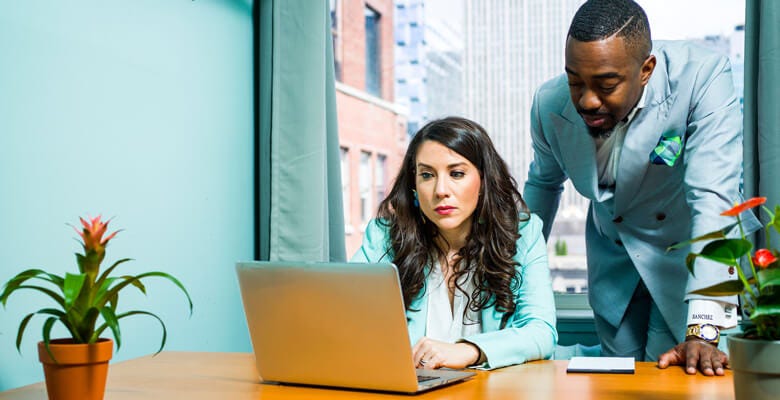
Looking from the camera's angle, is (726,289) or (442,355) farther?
(442,355)

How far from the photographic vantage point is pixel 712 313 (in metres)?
1.62

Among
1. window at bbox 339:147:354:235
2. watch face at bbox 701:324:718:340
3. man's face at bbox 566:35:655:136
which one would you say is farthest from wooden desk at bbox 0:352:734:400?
window at bbox 339:147:354:235

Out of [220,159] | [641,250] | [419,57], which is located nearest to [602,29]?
[641,250]

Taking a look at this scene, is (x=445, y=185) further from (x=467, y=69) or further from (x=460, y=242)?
(x=467, y=69)

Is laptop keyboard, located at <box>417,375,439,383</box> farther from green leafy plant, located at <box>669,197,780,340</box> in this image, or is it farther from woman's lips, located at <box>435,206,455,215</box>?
woman's lips, located at <box>435,206,455,215</box>

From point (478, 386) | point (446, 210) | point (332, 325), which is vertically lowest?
point (478, 386)

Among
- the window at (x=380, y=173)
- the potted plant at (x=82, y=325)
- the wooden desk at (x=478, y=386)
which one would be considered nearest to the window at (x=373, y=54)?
the window at (x=380, y=173)

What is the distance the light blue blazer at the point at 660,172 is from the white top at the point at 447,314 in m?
0.43

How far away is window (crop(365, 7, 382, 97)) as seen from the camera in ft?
10.2

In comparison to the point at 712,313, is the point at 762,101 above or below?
above

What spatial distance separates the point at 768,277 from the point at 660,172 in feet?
3.54

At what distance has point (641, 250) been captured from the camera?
2.11 meters

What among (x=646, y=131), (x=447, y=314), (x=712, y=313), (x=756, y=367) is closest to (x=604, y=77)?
(x=646, y=131)

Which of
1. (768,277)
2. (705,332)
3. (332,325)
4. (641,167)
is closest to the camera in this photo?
(768,277)
